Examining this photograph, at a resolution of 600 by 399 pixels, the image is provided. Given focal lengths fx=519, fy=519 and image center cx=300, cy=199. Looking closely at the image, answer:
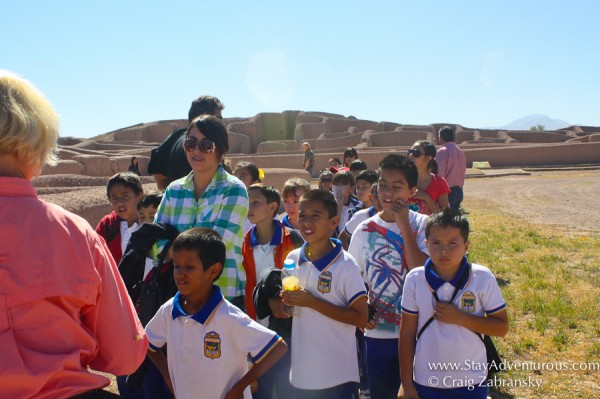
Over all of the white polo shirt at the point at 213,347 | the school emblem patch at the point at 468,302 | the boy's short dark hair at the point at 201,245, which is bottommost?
the white polo shirt at the point at 213,347

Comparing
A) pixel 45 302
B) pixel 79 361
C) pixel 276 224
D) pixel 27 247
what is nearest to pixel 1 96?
pixel 27 247

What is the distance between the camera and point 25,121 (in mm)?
1475

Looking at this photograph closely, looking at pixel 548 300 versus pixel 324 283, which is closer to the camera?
pixel 324 283

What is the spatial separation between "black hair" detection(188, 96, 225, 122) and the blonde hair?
2.74 metres

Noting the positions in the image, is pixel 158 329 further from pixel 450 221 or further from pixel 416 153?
pixel 416 153

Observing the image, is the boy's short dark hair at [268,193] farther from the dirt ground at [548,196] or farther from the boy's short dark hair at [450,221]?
the dirt ground at [548,196]

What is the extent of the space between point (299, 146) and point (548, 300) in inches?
1195

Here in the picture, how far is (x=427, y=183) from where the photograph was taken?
4895mm

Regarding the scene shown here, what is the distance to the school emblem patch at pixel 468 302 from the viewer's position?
2.64 meters

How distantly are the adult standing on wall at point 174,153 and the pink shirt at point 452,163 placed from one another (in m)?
4.08

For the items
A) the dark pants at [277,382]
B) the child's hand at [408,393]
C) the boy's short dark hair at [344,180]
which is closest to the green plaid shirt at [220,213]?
the dark pants at [277,382]

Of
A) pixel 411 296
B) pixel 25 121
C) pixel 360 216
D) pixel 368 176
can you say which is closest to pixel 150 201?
pixel 360 216

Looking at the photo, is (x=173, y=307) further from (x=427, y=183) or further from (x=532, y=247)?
(x=532, y=247)

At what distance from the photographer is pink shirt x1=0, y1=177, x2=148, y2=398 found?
1365 mm
